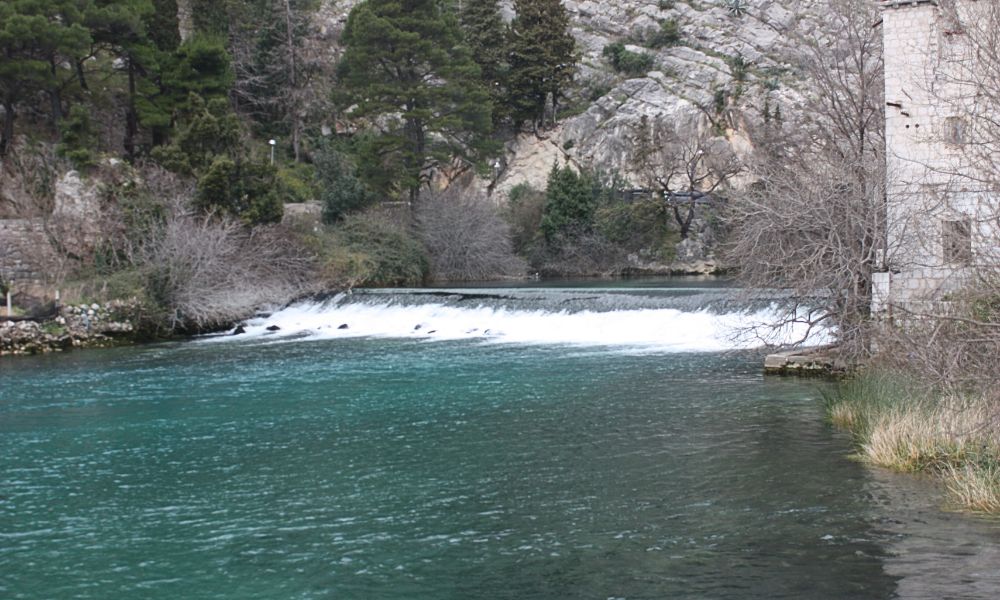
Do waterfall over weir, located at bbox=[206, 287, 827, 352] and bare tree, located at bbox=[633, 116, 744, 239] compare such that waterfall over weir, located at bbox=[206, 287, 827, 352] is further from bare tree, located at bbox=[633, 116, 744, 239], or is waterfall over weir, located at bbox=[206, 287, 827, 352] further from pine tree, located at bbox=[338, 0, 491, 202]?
bare tree, located at bbox=[633, 116, 744, 239]

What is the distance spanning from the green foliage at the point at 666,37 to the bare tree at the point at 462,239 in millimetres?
27659

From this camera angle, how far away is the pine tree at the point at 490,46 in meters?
57.9

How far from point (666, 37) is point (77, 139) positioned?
140ft

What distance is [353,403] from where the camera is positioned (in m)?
16.8

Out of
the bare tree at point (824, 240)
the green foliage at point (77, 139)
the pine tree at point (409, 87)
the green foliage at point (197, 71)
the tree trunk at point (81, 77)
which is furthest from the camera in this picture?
the pine tree at point (409, 87)

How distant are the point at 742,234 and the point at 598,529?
903 centimetres

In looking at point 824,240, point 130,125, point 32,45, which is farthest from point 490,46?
point 824,240

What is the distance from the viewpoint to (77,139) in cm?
3634

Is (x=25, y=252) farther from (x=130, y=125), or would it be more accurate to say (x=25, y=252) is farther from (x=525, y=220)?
(x=525, y=220)

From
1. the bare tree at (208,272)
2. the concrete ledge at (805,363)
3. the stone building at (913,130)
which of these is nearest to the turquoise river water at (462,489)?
the concrete ledge at (805,363)

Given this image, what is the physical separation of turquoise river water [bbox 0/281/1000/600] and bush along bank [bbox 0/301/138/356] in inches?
180

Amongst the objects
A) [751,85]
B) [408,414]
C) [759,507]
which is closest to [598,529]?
[759,507]

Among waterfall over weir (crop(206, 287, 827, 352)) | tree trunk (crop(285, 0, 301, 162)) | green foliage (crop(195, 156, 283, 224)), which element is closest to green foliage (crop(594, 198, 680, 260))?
tree trunk (crop(285, 0, 301, 162))

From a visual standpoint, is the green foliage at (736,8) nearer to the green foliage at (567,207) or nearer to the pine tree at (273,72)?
the green foliage at (567,207)
